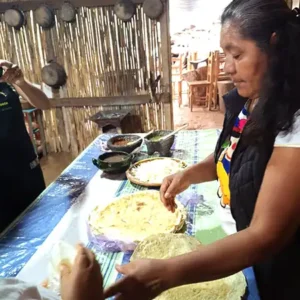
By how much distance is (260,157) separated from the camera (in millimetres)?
859

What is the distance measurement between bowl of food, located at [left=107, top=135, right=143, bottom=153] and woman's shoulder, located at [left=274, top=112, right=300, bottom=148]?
1372 mm

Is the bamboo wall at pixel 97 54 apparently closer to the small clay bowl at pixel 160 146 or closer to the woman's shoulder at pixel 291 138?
the small clay bowl at pixel 160 146

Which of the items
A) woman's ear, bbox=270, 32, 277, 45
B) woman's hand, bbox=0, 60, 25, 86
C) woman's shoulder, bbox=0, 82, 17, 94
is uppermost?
Result: woman's ear, bbox=270, 32, 277, 45

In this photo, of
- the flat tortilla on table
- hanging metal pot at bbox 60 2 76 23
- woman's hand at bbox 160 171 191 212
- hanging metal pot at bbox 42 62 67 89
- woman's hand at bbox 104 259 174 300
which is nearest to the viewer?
woman's hand at bbox 104 259 174 300

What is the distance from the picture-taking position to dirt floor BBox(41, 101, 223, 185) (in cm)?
424

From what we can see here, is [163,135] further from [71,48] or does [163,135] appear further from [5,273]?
[71,48]

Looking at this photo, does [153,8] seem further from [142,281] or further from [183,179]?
[142,281]

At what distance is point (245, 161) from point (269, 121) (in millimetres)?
157

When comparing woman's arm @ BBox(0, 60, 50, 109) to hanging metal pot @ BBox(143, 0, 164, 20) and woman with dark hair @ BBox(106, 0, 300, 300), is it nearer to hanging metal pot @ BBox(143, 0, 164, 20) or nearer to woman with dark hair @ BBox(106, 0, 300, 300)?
woman with dark hair @ BBox(106, 0, 300, 300)

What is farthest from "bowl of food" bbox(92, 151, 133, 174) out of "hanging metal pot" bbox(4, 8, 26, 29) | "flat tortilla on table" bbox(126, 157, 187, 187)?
"hanging metal pot" bbox(4, 8, 26, 29)

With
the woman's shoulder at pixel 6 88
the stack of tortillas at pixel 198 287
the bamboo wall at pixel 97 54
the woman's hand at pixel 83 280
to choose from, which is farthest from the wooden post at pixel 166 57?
the woman's hand at pixel 83 280

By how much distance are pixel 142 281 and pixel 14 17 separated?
13.9ft

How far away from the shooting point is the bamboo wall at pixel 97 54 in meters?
4.02

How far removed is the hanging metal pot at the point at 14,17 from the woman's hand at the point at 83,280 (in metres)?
4.20
